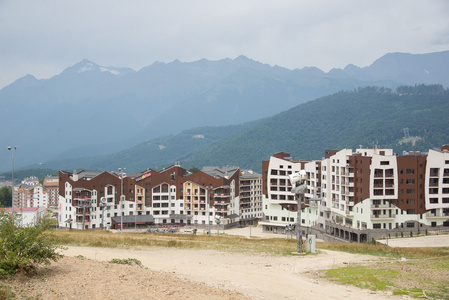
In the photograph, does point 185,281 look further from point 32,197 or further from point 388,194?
point 32,197

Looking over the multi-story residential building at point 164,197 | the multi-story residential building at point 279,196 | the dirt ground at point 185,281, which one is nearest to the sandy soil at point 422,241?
the multi-story residential building at point 279,196

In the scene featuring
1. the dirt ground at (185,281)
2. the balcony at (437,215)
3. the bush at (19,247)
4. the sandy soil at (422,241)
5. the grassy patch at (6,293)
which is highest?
the bush at (19,247)

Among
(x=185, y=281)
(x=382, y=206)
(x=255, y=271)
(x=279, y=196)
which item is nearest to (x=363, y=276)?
(x=255, y=271)

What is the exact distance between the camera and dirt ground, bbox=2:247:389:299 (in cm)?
1788

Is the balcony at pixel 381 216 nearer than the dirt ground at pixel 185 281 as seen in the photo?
No

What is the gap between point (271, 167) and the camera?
93.4 m

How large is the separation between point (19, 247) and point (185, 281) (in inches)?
276

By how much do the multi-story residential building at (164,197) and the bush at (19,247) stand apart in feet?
254

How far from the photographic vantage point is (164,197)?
10294 centimetres

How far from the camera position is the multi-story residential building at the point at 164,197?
317 ft

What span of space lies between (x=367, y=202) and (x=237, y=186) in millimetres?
37958

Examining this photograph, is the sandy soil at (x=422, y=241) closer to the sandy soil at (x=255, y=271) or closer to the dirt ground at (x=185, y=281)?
the sandy soil at (x=255, y=271)

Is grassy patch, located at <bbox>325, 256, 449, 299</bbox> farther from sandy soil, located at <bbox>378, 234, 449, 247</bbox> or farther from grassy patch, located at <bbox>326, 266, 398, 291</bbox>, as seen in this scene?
sandy soil, located at <bbox>378, 234, 449, 247</bbox>

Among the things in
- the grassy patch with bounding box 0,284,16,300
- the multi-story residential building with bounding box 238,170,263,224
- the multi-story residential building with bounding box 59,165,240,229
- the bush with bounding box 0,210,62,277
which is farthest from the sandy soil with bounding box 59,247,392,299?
the multi-story residential building with bounding box 238,170,263,224
